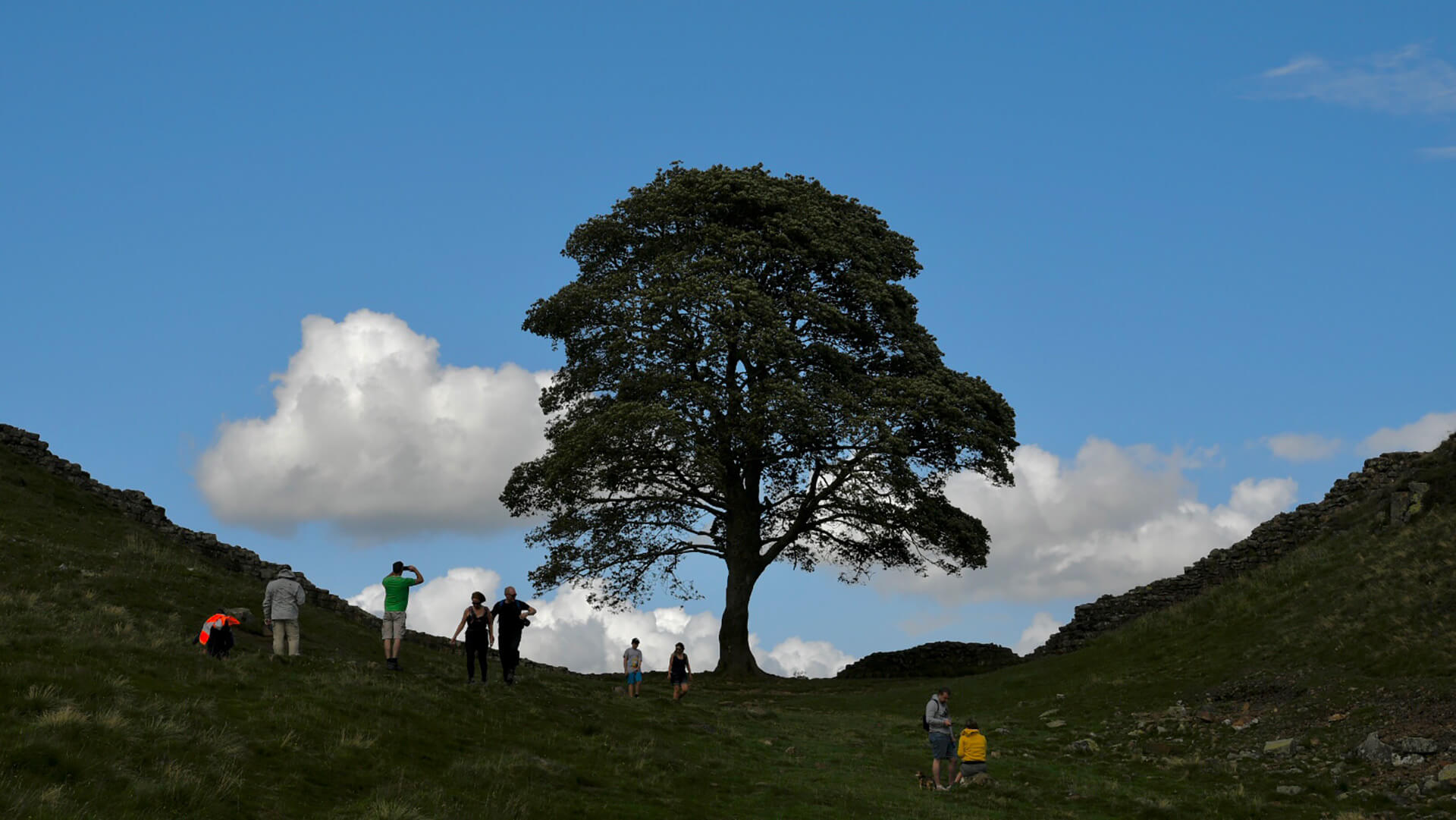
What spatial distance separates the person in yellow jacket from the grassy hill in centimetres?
49

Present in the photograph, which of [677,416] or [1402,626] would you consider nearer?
[1402,626]

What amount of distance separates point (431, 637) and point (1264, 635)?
24081 mm

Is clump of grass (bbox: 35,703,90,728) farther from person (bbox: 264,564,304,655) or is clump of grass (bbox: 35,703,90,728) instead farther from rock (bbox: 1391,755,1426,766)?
rock (bbox: 1391,755,1426,766)

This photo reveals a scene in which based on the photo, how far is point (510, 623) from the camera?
77.5 feet

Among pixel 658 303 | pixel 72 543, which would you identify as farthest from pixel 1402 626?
pixel 72 543

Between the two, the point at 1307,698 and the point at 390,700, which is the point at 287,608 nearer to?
the point at 390,700

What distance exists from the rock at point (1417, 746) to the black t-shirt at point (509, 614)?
16.9m

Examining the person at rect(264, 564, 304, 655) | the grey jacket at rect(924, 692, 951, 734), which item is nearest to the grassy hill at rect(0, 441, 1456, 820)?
the person at rect(264, 564, 304, 655)

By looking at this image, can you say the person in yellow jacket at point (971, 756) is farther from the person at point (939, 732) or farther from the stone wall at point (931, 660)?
the stone wall at point (931, 660)

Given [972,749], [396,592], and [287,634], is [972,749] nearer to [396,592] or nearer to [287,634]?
[396,592]

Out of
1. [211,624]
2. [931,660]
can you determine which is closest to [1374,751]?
[211,624]

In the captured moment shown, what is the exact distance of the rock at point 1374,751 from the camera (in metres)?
19.7

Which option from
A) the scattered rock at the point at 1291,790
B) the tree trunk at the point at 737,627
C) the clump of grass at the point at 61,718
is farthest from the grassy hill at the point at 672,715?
the tree trunk at the point at 737,627

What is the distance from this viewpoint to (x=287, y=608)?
866 inches
